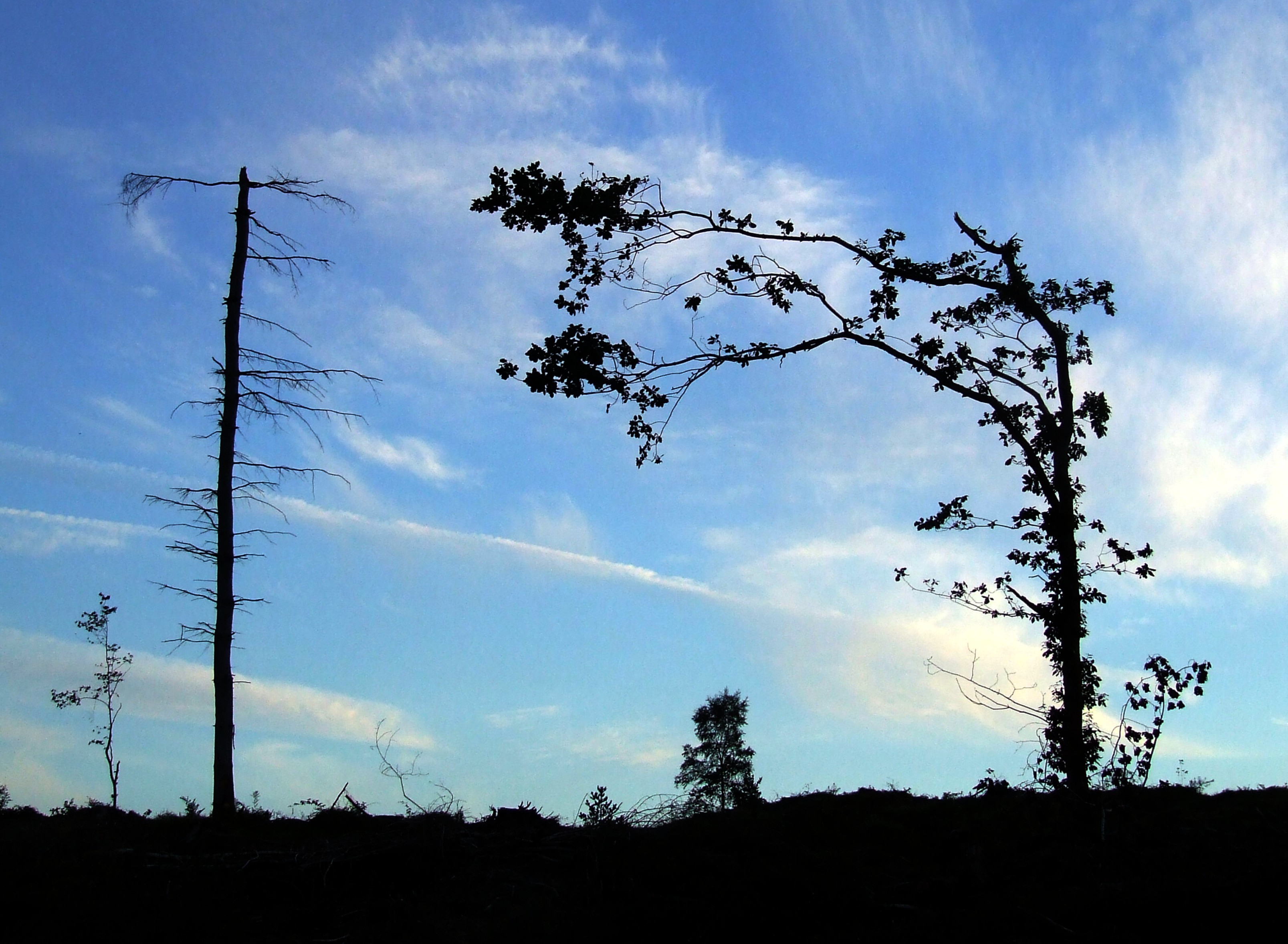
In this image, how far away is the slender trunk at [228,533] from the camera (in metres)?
15.5

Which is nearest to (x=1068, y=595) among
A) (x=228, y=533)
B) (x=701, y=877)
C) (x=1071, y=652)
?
(x=1071, y=652)

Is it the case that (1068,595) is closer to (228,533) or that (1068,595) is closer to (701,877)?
(701,877)

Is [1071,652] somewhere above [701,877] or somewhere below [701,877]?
above

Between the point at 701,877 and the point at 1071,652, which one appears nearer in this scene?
the point at 701,877

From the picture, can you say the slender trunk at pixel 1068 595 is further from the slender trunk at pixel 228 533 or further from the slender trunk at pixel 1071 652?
the slender trunk at pixel 228 533

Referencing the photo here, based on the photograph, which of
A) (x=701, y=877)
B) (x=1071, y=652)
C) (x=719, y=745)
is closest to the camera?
(x=701, y=877)

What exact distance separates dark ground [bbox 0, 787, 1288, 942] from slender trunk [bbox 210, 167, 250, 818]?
420cm

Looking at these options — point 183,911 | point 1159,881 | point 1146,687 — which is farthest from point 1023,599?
point 183,911

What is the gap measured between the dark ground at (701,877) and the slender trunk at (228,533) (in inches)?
165

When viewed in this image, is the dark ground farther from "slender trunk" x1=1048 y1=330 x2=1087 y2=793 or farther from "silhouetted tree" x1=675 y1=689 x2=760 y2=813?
"silhouetted tree" x1=675 y1=689 x2=760 y2=813

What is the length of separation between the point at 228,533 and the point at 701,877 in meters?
10.9

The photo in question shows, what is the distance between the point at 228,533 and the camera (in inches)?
648

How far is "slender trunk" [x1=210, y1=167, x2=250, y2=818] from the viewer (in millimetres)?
15492

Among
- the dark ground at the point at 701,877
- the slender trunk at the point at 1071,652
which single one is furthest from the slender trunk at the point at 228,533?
the slender trunk at the point at 1071,652
